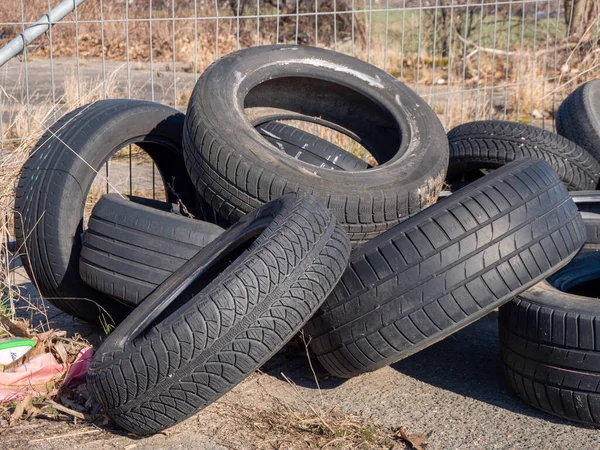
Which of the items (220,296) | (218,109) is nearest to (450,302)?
(220,296)

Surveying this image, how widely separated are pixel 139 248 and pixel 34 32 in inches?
82.7

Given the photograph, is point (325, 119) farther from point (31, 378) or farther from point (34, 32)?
point (31, 378)

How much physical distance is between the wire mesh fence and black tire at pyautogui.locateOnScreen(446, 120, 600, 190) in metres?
2.00

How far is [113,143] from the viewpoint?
4.55 metres

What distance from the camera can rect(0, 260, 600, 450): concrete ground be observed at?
10.6 ft

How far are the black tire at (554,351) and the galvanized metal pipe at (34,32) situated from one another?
3.34m

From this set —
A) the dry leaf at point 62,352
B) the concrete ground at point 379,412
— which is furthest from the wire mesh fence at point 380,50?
the concrete ground at point 379,412

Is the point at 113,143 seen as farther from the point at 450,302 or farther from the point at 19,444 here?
the point at 450,302

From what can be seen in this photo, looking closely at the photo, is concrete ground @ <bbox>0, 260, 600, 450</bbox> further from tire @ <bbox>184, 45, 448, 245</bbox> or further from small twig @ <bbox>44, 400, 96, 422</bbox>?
tire @ <bbox>184, 45, 448, 245</bbox>

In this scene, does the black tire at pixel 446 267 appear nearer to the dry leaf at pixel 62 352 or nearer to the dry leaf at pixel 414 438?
the dry leaf at pixel 414 438

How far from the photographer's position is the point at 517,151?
534cm

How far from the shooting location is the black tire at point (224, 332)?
3.05m

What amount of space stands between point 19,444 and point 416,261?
1.76m

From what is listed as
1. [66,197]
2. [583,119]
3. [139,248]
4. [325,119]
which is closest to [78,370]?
[139,248]
